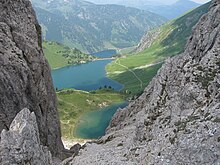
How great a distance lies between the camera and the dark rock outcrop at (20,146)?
39906 millimetres

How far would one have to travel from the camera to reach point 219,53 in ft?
151

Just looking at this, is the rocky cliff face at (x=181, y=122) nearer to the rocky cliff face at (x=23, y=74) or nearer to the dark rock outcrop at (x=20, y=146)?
the dark rock outcrop at (x=20, y=146)

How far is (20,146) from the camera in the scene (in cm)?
4141

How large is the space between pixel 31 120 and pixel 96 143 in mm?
27158

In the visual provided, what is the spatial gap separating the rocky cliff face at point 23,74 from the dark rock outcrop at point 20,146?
18.7 m

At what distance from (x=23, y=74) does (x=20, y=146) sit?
29241 mm

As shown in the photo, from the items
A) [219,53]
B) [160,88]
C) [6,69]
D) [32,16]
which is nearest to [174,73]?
[160,88]

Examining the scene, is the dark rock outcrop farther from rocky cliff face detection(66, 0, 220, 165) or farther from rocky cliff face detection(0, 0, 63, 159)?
rocky cliff face detection(0, 0, 63, 159)

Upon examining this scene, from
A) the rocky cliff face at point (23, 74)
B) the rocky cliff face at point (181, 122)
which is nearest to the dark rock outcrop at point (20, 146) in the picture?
the rocky cliff face at point (181, 122)

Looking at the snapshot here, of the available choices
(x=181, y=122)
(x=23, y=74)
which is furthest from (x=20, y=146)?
(x=23, y=74)

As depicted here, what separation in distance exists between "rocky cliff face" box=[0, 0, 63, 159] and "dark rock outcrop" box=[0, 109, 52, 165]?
61.5 ft

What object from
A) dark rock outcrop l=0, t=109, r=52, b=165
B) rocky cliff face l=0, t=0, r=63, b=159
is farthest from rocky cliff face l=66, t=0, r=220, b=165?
rocky cliff face l=0, t=0, r=63, b=159

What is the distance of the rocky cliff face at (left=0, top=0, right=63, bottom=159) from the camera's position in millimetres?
64750

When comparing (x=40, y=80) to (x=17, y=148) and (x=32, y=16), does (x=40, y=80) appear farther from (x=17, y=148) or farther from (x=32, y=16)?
(x=17, y=148)
